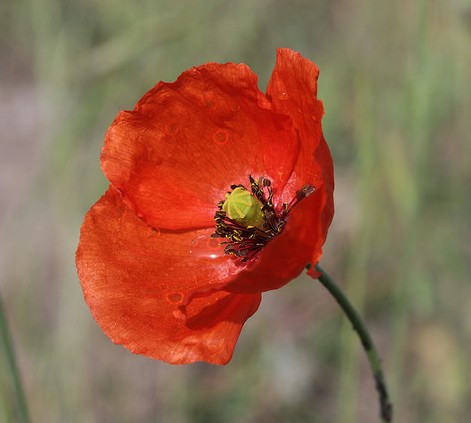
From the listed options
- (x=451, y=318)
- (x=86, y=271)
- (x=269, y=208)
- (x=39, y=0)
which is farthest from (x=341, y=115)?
(x=86, y=271)

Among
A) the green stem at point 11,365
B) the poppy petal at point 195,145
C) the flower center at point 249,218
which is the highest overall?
the poppy petal at point 195,145

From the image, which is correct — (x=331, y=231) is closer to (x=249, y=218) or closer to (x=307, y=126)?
(x=249, y=218)

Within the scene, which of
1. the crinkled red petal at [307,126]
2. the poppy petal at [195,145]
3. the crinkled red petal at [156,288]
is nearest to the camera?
the crinkled red petal at [307,126]

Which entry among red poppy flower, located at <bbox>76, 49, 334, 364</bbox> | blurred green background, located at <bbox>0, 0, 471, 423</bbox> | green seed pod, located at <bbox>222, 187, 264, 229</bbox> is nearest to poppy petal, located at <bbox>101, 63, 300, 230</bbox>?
red poppy flower, located at <bbox>76, 49, 334, 364</bbox>

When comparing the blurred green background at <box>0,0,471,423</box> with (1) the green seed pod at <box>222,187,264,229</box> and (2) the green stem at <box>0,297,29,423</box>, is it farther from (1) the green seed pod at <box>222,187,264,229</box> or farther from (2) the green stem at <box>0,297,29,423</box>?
(2) the green stem at <box>0,297,29,423</box>

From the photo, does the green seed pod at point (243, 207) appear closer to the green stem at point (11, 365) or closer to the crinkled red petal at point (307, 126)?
the crinkled red petal at point (307, 126)

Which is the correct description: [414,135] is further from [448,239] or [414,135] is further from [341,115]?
[341,115]

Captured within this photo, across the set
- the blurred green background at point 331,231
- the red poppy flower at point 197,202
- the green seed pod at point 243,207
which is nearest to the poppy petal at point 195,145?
the red poppy flower at point 197,202
